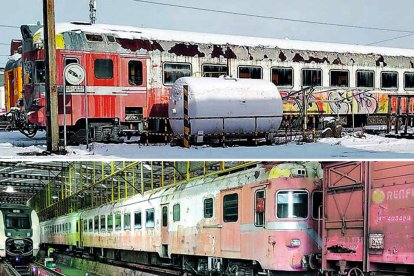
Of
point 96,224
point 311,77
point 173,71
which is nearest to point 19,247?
point 96,224

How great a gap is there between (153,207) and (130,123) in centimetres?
397

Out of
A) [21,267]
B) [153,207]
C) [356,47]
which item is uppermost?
[356,47]

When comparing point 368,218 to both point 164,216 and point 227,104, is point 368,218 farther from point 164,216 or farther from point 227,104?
point 227,104

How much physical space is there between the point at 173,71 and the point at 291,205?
32.6 ft

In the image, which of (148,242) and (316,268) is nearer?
(316,268)

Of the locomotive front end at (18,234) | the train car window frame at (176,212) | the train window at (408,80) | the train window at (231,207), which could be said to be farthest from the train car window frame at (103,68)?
the train window at (408,80)

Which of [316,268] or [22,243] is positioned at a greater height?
[316,268]

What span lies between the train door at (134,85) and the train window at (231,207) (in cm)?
780

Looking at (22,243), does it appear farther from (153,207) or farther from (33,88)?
(153,207)

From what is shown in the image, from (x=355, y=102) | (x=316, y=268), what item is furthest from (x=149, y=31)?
(x=316, y=268)

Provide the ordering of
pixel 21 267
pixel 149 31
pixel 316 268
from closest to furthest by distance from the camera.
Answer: pixel 316 268 → pixel 149 31 → pixel 21 267

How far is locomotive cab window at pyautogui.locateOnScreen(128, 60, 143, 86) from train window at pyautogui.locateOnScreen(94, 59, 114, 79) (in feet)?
2.06

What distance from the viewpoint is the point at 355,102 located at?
82.3 feet

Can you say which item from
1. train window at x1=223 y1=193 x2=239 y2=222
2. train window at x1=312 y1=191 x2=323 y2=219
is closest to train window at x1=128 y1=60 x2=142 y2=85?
train window at x1=223 y1=193 x2=239 y2=222
